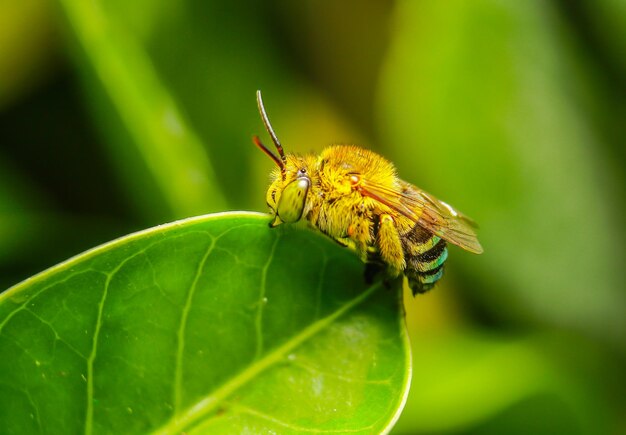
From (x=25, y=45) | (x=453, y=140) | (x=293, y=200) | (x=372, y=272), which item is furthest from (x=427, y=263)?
(x=25, y=45)

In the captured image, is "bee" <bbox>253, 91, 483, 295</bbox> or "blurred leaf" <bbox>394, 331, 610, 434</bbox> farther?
"blurred leaf" <bbox>394, 331, 610, 434</bbox>

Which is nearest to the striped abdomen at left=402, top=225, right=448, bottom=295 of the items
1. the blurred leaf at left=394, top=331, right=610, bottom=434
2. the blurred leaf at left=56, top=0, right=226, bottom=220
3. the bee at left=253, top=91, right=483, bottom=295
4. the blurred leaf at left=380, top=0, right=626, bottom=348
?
the bee at left=253, top=91, right=483, bottom=295

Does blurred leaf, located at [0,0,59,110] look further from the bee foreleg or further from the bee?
the bee foreleg

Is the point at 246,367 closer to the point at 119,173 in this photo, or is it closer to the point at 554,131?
the point at 119,173

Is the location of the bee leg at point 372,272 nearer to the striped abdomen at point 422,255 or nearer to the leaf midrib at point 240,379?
the leaf midrib at point 240,379

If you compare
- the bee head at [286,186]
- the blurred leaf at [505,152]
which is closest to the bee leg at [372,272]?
the bee head at [286,186]

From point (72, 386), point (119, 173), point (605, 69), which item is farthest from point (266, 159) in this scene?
point (72, 386)

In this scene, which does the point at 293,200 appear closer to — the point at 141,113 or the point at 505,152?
the point at 141,113
